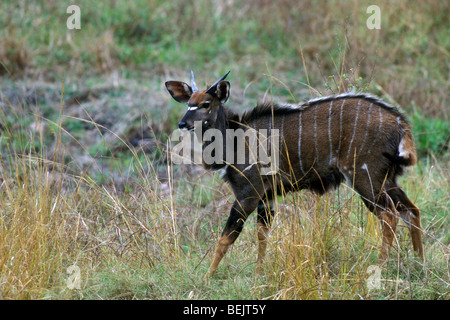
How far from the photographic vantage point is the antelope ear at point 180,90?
4758mm

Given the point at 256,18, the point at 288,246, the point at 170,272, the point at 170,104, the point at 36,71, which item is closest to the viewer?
the point at 288,246

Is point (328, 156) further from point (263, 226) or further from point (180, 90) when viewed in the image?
point (180, 90)

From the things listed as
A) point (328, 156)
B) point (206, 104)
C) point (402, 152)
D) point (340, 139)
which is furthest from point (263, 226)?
point (402, 152)

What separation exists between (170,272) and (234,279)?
45cm

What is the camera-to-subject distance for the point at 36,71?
8.96 meters

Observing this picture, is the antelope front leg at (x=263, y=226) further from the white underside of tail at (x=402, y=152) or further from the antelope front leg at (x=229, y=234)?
the white underside of tail at (x=402, y=152)

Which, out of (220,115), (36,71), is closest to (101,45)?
(36,71)

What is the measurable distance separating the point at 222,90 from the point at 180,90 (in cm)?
42

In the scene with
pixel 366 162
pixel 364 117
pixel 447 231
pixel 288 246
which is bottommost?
pixel 447 231

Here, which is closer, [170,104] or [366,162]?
[366,162]

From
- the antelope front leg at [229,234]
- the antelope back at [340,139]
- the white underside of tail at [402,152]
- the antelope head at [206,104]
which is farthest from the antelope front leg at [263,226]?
the white underside of tail at [402,152]

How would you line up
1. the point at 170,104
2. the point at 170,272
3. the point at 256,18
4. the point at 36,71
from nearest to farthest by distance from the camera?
the point at 170,272
the point at 170,104
the point at 36,71
the point at 256,18

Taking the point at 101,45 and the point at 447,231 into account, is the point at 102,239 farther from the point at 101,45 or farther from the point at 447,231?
the point at 101,45

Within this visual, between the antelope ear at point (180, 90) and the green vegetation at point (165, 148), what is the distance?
287 millimetres
